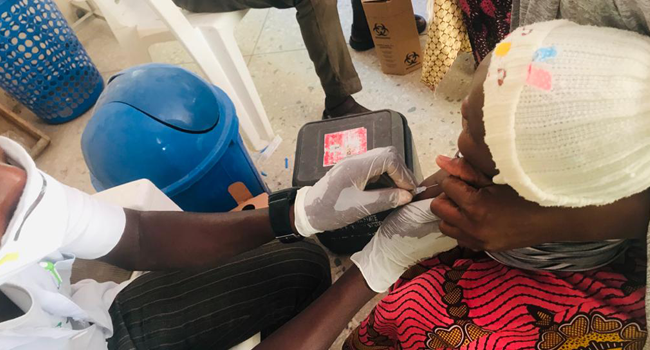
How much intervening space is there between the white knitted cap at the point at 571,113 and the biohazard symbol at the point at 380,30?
1151mm

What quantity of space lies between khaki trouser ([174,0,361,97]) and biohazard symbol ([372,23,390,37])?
0.66 ft

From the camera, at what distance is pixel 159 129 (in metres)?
1.04

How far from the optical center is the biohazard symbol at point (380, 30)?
1588 mm

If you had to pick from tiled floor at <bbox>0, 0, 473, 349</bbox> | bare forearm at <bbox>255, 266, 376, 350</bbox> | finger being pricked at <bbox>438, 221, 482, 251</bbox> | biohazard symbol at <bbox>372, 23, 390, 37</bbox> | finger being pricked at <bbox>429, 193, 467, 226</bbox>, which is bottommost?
tiled floor at <bbox>0, 0, 473, 349</bbox>

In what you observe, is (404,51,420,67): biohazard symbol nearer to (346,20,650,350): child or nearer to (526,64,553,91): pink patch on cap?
(346,20,650,350): child

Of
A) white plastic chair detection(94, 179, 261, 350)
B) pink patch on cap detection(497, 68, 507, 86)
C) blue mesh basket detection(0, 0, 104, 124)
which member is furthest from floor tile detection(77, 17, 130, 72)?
pink patch on cap detection(497, 68, 507, 86)

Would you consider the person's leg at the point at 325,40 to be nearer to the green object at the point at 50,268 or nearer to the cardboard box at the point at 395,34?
the cardboard box at the point at 395,34

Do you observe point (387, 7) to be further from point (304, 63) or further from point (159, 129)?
point (159, 129)

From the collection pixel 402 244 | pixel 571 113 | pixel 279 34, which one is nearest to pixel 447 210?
pixel 402 244

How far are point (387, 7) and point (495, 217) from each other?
1.12m

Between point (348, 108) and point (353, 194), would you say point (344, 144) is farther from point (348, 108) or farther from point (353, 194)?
point (348, 108)

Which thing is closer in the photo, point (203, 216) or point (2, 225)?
point (2, 225)

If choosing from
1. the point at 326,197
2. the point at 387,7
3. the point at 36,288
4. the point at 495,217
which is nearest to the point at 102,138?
the point at 36,288

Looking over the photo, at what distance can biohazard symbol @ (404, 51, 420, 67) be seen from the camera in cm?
168
